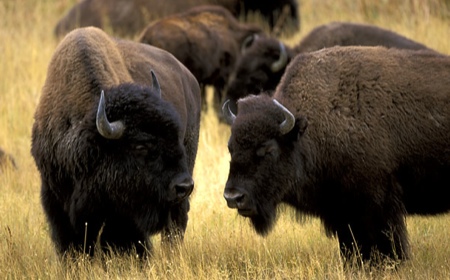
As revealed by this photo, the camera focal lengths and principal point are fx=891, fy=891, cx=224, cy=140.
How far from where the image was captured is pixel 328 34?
1188 centimetres

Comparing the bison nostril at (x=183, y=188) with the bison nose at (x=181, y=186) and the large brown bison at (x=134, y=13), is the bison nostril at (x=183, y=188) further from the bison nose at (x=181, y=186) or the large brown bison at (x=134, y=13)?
the large brown bison at (x=134, y=13)

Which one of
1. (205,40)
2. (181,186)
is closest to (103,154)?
(181,186)

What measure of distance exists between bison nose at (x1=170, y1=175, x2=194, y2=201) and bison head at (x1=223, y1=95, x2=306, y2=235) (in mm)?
281

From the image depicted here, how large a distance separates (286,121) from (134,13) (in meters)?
10.7

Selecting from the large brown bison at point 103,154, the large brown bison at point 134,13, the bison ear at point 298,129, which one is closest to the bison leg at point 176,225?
the large brown bison at point 103,154

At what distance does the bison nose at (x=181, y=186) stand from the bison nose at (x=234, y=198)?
0.88ft

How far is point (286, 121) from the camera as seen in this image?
666 centimetres

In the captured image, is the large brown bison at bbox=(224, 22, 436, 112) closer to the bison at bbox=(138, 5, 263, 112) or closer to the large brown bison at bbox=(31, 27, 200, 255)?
the bison at bbox=(138, 5, 263, 112)

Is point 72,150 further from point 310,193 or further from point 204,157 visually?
point 204,157

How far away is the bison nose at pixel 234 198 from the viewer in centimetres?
648

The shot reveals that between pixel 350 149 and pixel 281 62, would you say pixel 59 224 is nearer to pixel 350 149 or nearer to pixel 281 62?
pixel 350 149

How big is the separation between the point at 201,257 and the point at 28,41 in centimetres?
1076

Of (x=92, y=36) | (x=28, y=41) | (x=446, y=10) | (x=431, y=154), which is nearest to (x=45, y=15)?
(x=28, y=41)

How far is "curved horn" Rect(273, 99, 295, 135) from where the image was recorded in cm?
663
